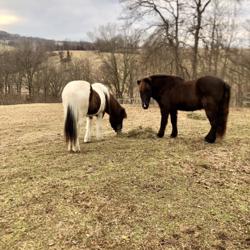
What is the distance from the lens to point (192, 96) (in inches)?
330

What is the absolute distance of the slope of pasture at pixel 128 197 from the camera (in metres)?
4.29

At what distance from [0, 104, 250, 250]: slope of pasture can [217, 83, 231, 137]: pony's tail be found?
0.32 m

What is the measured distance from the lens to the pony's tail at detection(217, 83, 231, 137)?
8072 mm

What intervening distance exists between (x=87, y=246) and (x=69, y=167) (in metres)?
2.69

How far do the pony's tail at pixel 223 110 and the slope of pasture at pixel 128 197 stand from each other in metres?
0.32

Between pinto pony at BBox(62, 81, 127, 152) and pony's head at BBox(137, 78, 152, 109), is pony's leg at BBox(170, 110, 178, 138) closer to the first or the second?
pony's head at BBox(137, 78, 152, 109)

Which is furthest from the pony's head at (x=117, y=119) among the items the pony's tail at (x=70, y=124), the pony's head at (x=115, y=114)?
the pony's tail at (x=70, y=124)

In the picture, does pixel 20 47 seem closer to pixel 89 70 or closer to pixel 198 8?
pixel 89 70

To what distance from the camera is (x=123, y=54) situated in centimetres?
4078

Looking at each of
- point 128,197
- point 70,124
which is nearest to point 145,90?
point 70,124

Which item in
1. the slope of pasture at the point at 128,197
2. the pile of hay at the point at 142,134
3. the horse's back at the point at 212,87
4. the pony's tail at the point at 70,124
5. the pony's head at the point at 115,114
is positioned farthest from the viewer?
the pony's head at the point at 115,114

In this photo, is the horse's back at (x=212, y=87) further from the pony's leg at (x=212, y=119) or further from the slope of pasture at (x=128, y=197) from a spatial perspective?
the slope of pasture at (x=128, y=197)

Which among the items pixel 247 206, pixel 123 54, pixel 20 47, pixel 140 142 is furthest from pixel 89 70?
pixel 247 206

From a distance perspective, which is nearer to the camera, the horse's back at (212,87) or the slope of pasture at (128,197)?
the slope of pasture at (128,197)
